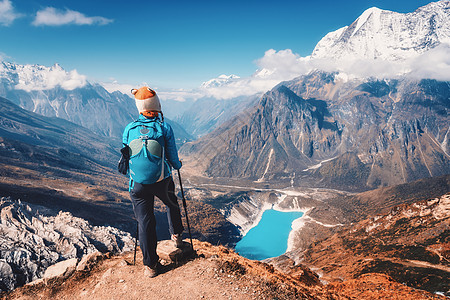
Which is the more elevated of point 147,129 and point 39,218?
point 147,129

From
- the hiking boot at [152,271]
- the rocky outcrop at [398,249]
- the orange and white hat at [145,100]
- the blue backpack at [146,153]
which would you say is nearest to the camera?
the blue backpack at [146,153]

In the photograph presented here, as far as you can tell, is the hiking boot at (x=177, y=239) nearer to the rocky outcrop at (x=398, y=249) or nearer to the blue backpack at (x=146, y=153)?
the blue backpack at (x=146, y=153)

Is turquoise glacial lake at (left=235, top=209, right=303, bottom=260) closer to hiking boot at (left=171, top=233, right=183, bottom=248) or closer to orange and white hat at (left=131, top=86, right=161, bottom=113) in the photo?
hiking boot at (left=171, top=233, right=183, bottom=248)

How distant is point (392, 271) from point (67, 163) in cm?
19332

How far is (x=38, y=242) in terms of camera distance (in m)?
40.9

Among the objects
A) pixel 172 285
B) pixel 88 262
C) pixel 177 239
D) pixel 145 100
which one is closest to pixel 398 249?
pixel 177 239

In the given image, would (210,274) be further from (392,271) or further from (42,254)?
(392,271)

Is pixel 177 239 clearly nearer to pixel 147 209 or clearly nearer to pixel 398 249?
pixel 147 209

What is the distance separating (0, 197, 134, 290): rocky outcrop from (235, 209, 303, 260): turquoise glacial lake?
65.7 metres

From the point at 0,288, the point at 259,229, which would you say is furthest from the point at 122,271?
the point at 259,229

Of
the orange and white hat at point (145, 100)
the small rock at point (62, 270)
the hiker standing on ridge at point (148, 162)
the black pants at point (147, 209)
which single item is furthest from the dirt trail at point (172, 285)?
the orange and white hat at point (145, 100)

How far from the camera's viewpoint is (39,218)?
177ft

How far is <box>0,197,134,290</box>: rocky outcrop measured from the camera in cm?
3017

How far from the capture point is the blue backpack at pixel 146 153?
597 centimetres
